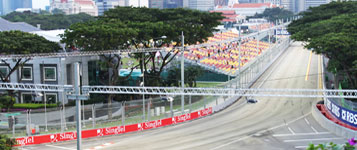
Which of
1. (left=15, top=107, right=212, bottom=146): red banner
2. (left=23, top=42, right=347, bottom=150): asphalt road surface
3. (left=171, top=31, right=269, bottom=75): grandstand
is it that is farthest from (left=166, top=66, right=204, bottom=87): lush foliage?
(left=15, top=107, right=212, bottom=146): red banner

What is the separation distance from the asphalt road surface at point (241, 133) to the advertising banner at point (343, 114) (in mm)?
1683

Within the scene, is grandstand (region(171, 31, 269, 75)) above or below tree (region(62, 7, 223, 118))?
below

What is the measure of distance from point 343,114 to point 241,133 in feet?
30.7

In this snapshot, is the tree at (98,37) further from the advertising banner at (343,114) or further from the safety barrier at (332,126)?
the advertising banner at (343,114)

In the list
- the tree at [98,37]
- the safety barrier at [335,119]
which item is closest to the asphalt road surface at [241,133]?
the safety barrier at [335,119]

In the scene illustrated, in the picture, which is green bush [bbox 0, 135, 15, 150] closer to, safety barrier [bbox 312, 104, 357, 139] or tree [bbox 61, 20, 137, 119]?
safety barrier [bbox 312, 104, 357, 139]

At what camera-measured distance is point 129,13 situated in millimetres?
69125

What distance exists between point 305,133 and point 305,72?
45.0m

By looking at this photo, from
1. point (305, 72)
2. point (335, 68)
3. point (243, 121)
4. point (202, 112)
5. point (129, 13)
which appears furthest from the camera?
point (305, 72)

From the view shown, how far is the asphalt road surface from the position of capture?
37.9 meters

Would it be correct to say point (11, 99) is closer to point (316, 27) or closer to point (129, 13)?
point (129, 13)

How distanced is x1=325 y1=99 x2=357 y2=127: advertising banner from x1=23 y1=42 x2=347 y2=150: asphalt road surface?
5.52ft

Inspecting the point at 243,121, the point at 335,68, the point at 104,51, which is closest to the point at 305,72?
the point at 335,68

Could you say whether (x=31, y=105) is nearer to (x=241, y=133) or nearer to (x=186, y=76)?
(x=186, y=76)
